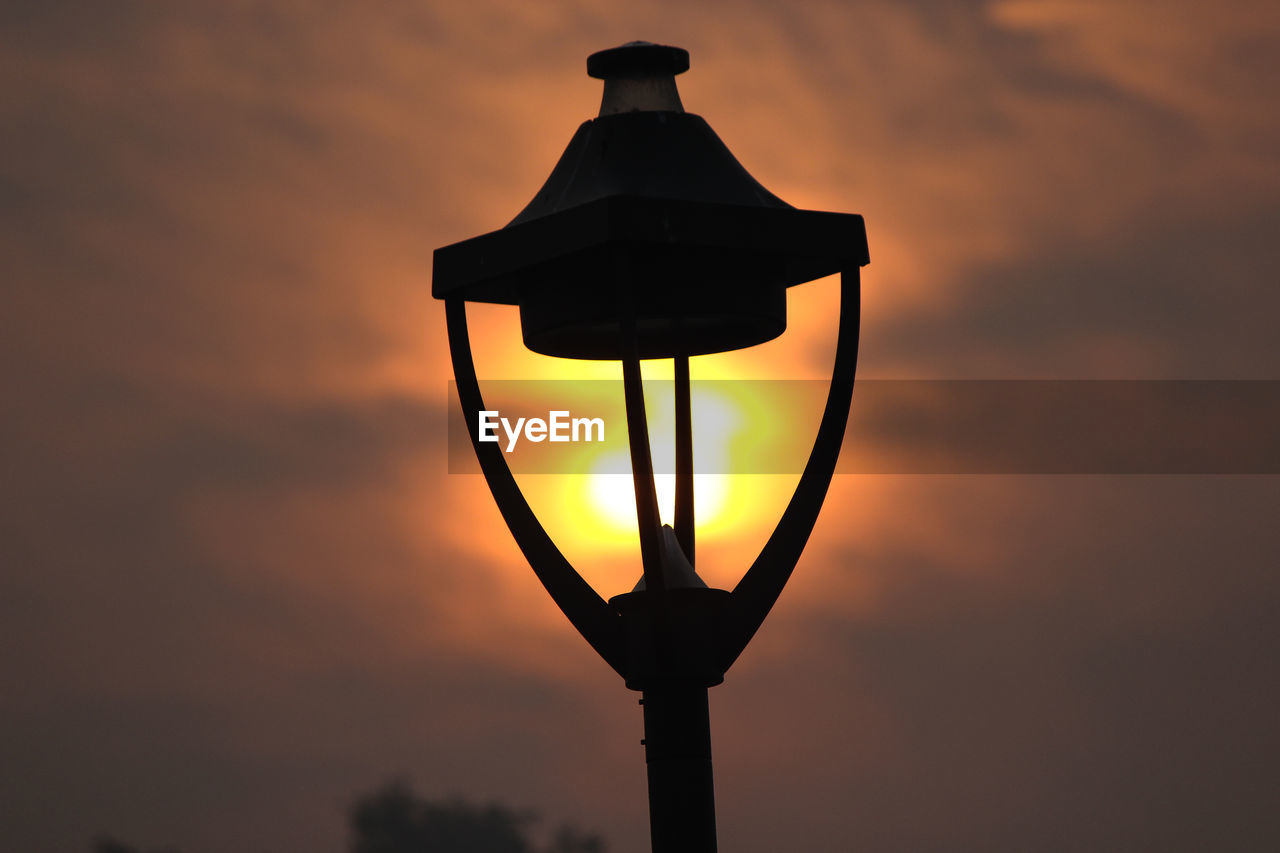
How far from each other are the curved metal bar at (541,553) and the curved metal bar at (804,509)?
0.48m

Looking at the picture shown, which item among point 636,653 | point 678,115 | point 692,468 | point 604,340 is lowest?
point 636,653

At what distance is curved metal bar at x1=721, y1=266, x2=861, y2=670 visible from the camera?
26.8 feet

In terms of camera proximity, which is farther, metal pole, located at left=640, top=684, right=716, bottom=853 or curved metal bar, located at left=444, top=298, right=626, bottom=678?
curved metal bar, located at left=444, top=298, right=626, bottom=678

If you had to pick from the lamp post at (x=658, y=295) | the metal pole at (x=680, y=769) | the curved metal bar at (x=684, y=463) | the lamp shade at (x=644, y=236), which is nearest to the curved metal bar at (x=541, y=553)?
the lamp post at (x=658, y=295)

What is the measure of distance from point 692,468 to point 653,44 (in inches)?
75.6

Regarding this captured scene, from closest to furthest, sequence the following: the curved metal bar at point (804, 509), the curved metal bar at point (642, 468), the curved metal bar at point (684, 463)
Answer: the curved metal bar at point (642, 468) → the curved metal bar at point (804, 509) → the curved metal bar at point (684, 463)

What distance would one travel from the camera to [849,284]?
8578 mm

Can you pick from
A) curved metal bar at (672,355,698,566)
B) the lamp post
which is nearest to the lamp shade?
the lamp post

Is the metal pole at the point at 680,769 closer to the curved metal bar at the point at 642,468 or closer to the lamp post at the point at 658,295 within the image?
the lamp post at the point at 658,295

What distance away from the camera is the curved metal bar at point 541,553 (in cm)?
824

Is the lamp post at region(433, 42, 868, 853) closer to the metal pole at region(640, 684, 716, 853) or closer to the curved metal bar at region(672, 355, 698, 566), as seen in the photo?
the metal pole at region(640, 684, 716, 853)

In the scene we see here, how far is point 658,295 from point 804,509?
107 centimetres

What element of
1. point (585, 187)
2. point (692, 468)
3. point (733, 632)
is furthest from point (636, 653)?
point (585, 187)

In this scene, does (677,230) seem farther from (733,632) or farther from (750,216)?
(733,632)
